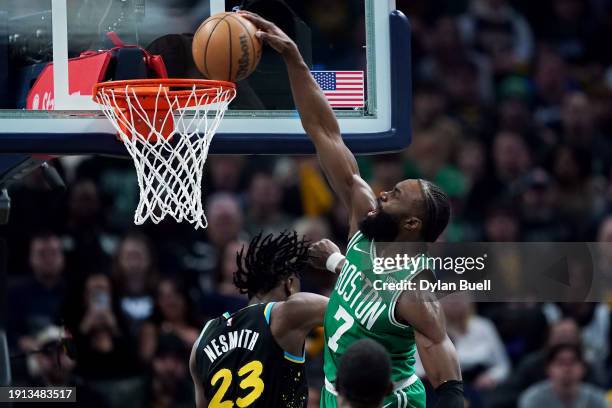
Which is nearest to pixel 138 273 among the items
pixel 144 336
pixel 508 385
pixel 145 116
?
pixel 144 336

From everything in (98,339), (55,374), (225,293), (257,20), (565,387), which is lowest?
(565,387)

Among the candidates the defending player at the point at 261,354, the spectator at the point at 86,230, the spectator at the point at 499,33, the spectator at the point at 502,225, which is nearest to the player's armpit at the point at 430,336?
the defending player at the point at 261,354

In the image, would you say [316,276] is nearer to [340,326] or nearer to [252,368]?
[252,368]

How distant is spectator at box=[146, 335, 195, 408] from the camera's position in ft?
24.7

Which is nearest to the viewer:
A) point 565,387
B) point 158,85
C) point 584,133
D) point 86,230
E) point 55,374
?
point 158,85

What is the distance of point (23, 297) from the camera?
311 inches

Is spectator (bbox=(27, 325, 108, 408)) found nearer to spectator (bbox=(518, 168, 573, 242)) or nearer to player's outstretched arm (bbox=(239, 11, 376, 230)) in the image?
player's outstretched arm (bbox=(239, 11, 376, 230))

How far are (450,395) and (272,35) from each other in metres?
1.65

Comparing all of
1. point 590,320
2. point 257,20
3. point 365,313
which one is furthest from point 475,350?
point 257,20

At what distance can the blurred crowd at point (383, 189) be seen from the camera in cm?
760

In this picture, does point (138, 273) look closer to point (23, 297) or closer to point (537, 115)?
point (23, 297)

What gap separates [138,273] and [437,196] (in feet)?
11.5

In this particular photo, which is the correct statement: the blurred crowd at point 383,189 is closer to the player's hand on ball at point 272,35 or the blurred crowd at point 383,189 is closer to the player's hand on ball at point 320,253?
the player's hand on ball at point 272,35

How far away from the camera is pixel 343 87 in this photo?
5691 mm
